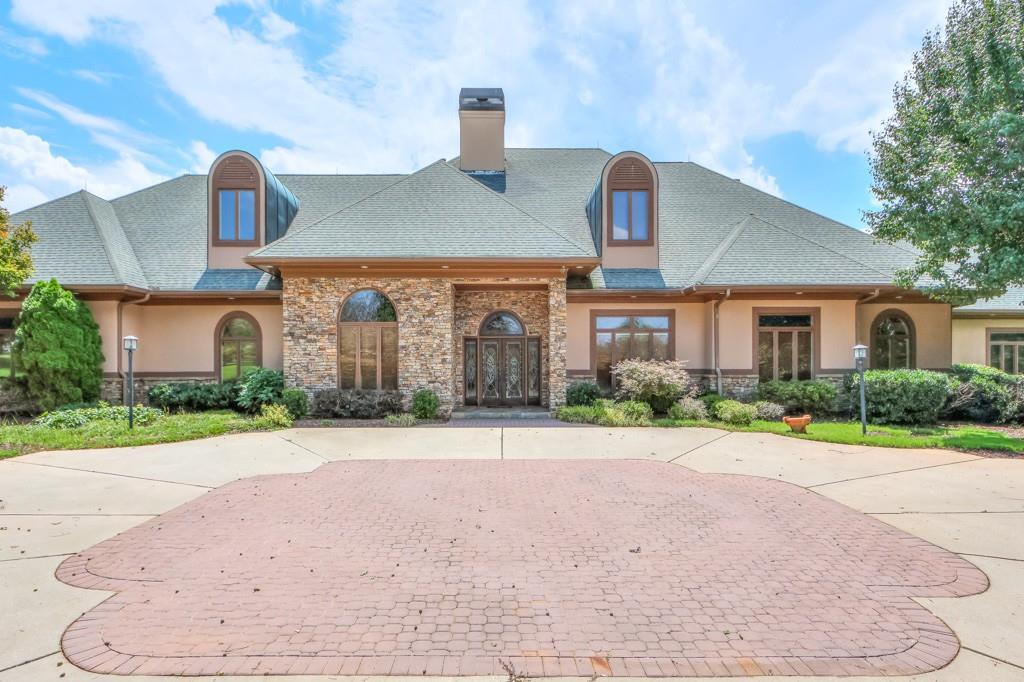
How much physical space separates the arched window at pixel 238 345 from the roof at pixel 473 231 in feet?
3.39

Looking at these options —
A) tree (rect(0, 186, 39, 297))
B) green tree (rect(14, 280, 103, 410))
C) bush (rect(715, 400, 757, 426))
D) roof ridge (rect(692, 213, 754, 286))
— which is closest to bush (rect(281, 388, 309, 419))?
green tree (rect(14, 280, 103, 410))

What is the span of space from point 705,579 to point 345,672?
2938 millimetres

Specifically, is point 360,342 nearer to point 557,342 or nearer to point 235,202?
point 557,342

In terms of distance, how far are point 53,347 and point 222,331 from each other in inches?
143

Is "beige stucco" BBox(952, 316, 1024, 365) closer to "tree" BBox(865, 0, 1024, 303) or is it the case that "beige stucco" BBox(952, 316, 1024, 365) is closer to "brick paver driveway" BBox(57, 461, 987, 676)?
"tree" BBox(865, 0, 1024, 303)

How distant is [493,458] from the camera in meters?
8.64

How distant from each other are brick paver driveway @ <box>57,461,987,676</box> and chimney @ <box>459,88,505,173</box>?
15.0 meters

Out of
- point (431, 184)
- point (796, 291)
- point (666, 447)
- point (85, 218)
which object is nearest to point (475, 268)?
point (431, 184)

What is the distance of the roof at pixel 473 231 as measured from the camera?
12812 mm

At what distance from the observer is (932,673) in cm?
303

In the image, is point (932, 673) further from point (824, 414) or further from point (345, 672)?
point (824, 414)

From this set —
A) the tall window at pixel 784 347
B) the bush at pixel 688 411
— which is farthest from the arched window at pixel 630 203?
the bush at pixel 688 411

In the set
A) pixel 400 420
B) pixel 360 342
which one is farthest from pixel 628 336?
pixel 360 342

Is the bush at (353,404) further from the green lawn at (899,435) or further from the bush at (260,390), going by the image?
the green lawn at (899,435)
